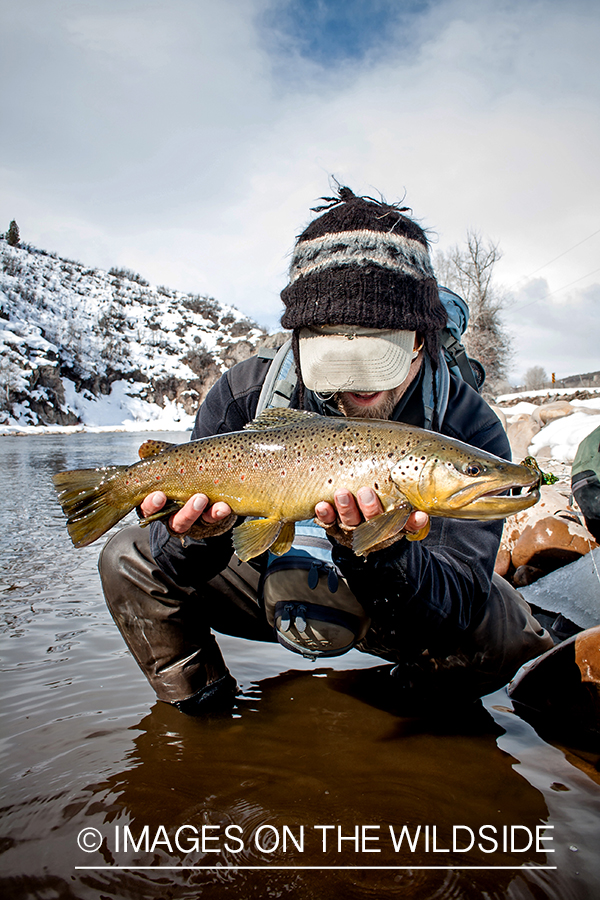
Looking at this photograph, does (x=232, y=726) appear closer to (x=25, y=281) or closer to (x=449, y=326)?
(x=449, y=326)

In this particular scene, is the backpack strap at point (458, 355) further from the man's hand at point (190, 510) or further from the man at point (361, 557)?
the man's hand at point (190, 510)

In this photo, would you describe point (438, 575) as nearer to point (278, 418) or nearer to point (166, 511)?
point (278, 418)

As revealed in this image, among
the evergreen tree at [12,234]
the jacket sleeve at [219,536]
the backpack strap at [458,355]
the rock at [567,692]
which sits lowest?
the rock at [567,692]

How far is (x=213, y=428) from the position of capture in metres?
3.11

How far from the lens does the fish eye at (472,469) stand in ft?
7.13

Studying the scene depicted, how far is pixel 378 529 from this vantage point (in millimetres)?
2119

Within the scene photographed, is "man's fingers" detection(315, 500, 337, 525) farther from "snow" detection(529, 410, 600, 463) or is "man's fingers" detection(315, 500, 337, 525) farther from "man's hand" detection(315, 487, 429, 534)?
"snow" detection(529, 410, 600, 463)

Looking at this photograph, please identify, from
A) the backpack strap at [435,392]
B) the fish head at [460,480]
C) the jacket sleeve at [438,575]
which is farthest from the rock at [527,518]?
the fish head at [460,480]

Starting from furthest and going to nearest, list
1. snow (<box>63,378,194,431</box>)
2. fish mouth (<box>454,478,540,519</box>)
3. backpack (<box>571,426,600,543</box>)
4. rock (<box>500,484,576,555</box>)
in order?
snow (<box>63,378,194,431</box>) → rock (<box>500,484,576,555</box>) → backpack (<box>571,426,600,543</box>) → fish mouth (<box>454,478,540,519</box>)

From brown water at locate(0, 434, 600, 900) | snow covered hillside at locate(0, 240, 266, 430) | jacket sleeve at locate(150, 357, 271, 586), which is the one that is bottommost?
brown water at locate(0, 434, 600, 900)

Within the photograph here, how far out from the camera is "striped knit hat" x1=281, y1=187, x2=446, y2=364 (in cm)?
267

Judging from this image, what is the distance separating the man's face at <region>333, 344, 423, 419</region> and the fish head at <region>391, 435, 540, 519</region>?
673 mm

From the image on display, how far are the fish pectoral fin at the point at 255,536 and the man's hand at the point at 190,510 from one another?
0.12m

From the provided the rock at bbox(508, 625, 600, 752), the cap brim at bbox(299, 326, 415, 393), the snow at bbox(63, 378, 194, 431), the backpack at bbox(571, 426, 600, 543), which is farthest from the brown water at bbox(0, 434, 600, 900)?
the snow at bbox(63, 378, 194, 431)
